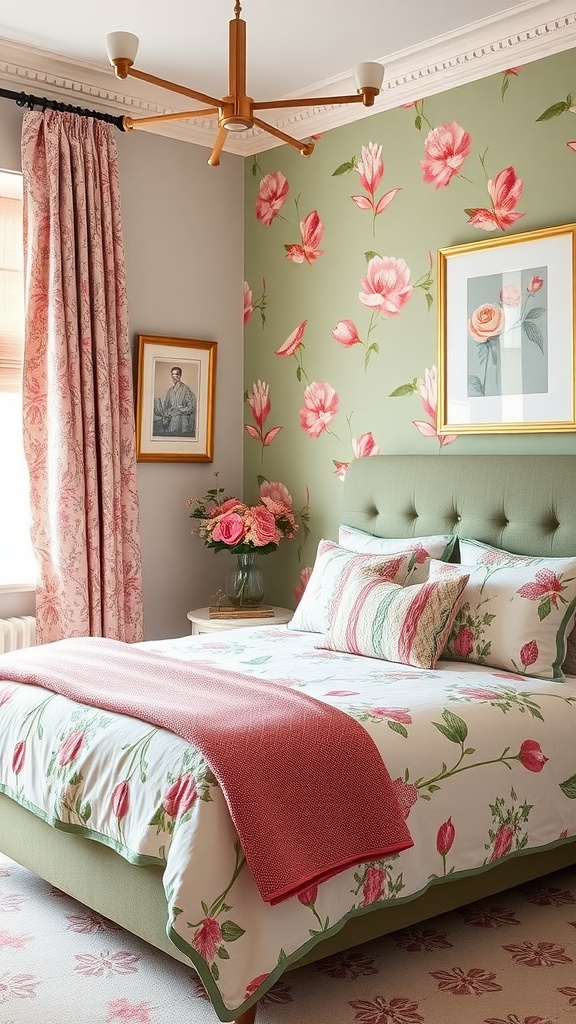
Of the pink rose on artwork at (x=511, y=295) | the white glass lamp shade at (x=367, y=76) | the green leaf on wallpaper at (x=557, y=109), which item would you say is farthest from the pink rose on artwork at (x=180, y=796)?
the green leaf on wallpaper at (x=557, y=109)

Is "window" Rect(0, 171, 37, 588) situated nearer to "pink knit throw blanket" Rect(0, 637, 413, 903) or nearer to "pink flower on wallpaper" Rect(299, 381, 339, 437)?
"pink flower on wallpaper" Rect(299, 381, 339, 437)

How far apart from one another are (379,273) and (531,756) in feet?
7.37

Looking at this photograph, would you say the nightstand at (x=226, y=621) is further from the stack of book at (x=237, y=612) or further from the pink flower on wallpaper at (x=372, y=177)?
the pink flower on wallpaper at (x=372, y=177)

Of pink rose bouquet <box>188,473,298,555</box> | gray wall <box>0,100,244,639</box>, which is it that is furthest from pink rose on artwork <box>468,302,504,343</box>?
gray wall <box>0,100,244,639</box>

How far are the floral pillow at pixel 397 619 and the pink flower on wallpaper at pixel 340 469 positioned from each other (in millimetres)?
1085

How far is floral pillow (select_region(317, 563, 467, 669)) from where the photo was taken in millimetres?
3301

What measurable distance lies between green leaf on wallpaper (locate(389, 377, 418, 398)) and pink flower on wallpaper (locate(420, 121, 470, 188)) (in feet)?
2.47

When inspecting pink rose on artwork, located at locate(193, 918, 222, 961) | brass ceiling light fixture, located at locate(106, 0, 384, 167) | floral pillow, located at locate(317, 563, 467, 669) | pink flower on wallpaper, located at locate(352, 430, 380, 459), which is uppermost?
brass ceiling light fixture, located at locate(106, 0, 384, 167)

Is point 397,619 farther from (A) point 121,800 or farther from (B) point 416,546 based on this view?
(A) point 121,800

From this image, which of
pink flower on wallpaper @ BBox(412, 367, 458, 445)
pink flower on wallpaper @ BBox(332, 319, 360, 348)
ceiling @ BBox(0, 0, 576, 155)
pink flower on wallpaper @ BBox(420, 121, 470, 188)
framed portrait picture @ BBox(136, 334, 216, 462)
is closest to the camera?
ceiling @ BBox(0, 0, 576, 155)

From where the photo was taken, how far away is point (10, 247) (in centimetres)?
444

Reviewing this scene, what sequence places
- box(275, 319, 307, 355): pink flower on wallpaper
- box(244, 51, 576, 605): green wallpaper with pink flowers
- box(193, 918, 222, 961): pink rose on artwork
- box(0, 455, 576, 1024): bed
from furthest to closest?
box(275, 319, 307, 355): pink flower on wallpaper → box(244, 51, 576, 605): green wallpaper with pink flowers → box(0, 455, 576, 1024): bed → box(193, 918, 222, 961): pink rose on artwork

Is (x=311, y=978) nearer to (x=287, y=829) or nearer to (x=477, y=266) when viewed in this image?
(x=287, y=829)

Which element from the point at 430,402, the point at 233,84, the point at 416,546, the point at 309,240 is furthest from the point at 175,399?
the point at 233,84
